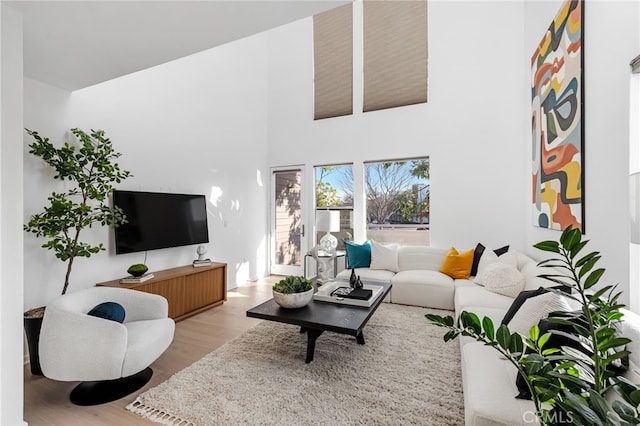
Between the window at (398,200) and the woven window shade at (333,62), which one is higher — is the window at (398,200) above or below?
below

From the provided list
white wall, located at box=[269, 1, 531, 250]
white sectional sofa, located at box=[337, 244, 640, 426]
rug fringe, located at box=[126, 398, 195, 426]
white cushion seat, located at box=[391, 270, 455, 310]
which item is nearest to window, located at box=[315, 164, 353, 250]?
white wall, located at box=[269, 1, 531, 250]

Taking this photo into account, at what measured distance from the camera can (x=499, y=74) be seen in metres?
4.09

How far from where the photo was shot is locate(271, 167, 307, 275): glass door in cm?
558

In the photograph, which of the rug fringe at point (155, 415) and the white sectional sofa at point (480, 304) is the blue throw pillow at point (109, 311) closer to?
the rug fringe at point (155, 415)

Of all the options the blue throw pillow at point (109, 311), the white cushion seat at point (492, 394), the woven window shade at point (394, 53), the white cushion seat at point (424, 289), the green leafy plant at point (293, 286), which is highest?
the woven window shade at point (394, 53)

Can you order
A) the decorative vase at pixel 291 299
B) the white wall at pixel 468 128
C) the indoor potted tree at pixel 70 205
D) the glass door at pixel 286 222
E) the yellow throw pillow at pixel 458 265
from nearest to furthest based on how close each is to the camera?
the indoor potted tree at pixel 70 205
the decorative vase at pixel 291 299
the yellow throw pillow at pixel 458 265
the white wall at pixel 468 128
the glass door at pixel 286 222

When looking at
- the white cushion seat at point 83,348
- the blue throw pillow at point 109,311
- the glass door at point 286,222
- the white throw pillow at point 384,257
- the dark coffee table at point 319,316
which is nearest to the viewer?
the white cushion seat at point 83,348

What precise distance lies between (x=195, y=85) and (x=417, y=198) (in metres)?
3.71

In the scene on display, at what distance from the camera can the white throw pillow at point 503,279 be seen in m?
2.91

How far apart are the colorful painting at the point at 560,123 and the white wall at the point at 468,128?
0.76m

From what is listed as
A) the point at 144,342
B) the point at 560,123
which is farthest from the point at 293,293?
the point at 560,123

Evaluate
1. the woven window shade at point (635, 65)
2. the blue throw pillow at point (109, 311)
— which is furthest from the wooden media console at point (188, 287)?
the woven window shade at point (635, 65)

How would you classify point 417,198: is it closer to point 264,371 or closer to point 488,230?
point 488,230

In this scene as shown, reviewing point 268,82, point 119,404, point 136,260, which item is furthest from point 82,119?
point 268,82
